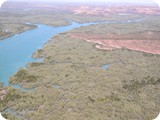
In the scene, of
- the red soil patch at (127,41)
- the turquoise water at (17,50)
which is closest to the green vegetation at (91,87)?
the turquoise water at (17,50)

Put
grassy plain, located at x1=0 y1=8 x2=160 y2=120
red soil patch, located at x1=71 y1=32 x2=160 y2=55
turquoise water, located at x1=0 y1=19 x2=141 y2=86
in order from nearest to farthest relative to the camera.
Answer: grassy plain, located at x1=0 y1=8 x2=160 y2=120, turquoise water, located at x1=0 y1=19 x2=141 y2=86, red soil patch, located at x1=71 y1=32 x2=160 y2=55

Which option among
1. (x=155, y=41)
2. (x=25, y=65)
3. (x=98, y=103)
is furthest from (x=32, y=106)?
(x=155, y=41)

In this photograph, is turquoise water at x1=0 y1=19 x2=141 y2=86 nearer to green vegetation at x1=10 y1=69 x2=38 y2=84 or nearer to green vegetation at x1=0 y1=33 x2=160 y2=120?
green vegetation at x1=10 y1=69 x2=38 y2=84

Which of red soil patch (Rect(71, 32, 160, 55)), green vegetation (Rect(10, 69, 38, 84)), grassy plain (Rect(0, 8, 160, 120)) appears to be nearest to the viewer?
grassy plain (Rect(0, 8, 160, 120))

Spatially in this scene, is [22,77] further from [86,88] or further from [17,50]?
[17,50]

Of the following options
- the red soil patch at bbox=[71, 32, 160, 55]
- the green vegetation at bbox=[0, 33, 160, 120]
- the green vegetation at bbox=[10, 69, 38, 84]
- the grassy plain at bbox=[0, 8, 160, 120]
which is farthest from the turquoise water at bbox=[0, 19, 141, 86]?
the red soil patch at bbox=[71, 32, 160, 55]

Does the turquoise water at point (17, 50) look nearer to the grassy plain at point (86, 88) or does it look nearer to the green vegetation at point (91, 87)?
the grassy plain at point (86, 88)

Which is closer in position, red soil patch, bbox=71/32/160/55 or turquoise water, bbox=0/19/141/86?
turquoise water, bbox=0/19/141/86

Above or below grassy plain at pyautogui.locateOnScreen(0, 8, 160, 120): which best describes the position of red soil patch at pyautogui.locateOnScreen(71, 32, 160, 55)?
above
